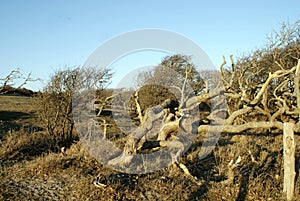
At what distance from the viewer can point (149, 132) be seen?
8594 mm

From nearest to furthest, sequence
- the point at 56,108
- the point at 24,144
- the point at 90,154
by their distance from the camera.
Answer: the point at 90,154, the point at 24,144, the point at 56,108

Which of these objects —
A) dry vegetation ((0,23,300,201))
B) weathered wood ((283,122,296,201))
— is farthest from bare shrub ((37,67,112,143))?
weathered wood ((283,122,296,201))

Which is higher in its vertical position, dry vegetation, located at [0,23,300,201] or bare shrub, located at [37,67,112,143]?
bare shrub, located at [37,67,112,143]

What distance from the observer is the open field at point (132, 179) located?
5.44 m

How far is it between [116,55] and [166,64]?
1066 centimetres

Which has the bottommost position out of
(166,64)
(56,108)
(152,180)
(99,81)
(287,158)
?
(152,180)

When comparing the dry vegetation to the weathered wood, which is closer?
the weathered wood

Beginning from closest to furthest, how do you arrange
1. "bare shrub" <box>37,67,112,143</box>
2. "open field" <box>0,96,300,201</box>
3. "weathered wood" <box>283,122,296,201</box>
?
"weathered wood" <box>283,122,296,201</box>, "open field" <box>0,96,300,201</box>, "bare shrub" <box>37,67,112,143</box>

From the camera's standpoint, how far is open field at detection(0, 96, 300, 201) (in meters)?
5.44

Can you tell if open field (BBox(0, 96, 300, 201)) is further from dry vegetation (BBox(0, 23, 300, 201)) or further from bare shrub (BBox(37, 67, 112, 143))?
bare shrub (BBox(37, 67, 112, 143))

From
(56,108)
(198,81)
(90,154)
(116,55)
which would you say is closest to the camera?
(90,154)

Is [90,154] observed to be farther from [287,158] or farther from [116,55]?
[287,158]

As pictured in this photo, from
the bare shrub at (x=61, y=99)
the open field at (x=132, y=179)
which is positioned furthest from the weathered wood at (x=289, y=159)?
the bare shrub at (x=61, y=99)

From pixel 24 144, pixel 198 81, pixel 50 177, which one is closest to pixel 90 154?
pixel 50 177
